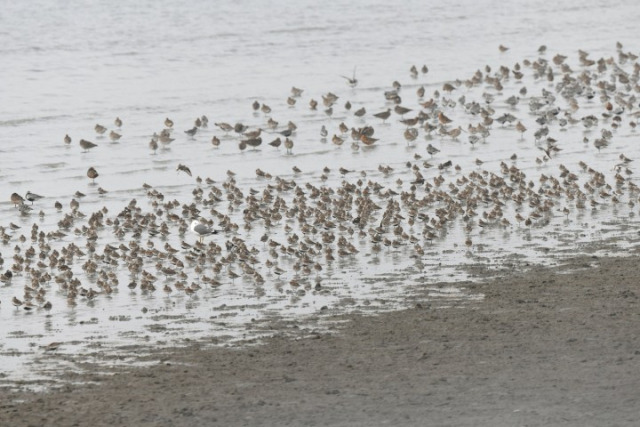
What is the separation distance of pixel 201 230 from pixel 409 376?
255 inches

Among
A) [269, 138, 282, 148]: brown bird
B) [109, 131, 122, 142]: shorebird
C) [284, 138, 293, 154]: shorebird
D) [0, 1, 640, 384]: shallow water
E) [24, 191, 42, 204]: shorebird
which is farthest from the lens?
[109, 131, 122, 142]: shorebird

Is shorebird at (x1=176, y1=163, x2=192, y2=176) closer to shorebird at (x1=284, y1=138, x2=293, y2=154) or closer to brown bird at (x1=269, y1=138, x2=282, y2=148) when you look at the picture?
shorebird at (x1=284, y1=138, x2=293, y2=154)

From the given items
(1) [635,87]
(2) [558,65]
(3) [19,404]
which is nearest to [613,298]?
(3) [19,404]

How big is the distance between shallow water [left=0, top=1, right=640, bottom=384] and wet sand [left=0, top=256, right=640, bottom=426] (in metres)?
0.73

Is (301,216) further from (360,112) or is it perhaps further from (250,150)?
(360,112)

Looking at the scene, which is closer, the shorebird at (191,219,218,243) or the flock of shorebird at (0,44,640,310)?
the flock of shorebird at (0,44,640,310)

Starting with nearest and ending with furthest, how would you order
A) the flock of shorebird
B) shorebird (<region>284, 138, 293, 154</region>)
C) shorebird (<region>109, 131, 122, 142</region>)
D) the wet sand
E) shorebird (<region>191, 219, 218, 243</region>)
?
the wet sand, the flock of shorebird, shorebird (<region>191, 219, 218, 243</region>), shorebird (<region>284, 138, 293, 154</region>), shorebird (<region>109, 131, 122, 142</region>)

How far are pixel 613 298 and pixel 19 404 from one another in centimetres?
579

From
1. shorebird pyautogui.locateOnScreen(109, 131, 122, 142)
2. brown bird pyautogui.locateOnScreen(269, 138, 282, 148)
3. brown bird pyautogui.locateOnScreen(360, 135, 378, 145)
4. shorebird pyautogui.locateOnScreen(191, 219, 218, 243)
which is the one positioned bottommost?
shorebird pyautogui.locateOnScreen(191, 219, 218, 243)

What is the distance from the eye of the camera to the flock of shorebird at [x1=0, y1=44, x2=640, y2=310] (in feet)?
49.5

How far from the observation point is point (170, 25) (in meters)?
53.6

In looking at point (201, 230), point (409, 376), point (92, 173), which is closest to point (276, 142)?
point (92, 173)

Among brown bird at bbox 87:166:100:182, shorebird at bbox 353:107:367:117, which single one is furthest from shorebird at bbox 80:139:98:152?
shorebird at bbox 353:107:367:117

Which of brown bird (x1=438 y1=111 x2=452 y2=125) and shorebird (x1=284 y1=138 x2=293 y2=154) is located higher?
brown bird (x1=438 y1=111 x2=452 y2=125)
